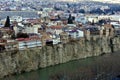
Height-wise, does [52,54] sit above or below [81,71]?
below

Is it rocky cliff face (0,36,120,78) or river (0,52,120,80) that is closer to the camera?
river (0,52,120,80)

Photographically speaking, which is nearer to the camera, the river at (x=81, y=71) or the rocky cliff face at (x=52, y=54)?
the river at (x=81, y=71)

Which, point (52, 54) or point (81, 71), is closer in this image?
point (81, 71)

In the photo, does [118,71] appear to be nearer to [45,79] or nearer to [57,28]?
[45,79]

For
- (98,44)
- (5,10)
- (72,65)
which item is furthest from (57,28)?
(5,10)
